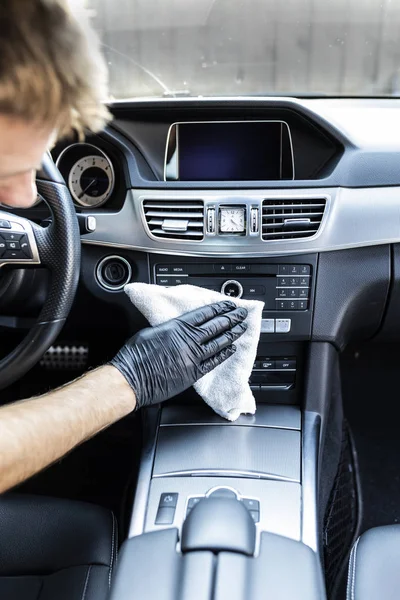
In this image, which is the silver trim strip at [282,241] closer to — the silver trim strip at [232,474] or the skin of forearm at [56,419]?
the skin of forearm at [56,419]

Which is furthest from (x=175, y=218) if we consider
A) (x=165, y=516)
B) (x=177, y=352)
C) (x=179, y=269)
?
(x=165, y=516)

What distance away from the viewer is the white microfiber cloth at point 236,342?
1365 mm

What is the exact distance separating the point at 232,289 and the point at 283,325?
0.14 metres

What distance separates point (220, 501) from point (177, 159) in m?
0.83

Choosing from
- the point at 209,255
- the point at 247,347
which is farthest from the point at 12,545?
the point at 209,255

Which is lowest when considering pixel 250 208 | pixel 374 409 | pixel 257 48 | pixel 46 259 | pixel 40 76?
pixel 374 409

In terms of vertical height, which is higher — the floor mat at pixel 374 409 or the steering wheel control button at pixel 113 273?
the steering wheel control button at pixel 113 273

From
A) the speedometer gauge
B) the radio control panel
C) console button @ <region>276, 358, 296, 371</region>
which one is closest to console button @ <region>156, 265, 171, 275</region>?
the radio control panel

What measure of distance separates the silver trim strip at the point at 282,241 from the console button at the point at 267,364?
0.26m

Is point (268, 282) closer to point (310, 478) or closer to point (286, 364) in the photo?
point (286, 364)

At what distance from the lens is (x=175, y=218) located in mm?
1466

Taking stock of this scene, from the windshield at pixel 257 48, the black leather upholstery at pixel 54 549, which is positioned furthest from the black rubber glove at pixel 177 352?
the windshield at pixel 257 48

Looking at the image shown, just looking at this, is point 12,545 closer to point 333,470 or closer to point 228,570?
point 228,570

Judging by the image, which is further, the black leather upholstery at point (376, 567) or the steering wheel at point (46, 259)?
the steering wheel at point (46, 259)
